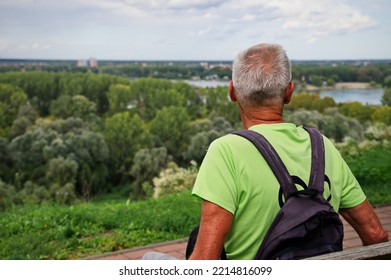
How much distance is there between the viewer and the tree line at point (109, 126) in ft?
89.9

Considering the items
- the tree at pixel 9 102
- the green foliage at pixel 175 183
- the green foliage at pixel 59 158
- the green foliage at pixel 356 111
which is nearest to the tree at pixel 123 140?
the green foliage at pixel 59 158

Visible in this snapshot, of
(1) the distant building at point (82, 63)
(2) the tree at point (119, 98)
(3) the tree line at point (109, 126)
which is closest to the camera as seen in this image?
(3) the tree line at point (109, 126)

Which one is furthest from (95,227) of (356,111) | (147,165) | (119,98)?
(119,98)

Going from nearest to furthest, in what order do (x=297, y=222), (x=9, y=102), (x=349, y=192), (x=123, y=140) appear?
1. (x=297, y=222)
2. (x=349, y=192)
3. (x=123, y=140)
4. (x=9, y=102)

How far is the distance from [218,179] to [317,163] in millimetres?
257

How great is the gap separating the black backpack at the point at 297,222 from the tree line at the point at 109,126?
14816mm

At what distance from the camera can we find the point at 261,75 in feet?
4.31

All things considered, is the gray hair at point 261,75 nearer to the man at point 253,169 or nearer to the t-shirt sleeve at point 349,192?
the man at point 253,169

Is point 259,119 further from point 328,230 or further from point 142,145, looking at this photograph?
point 142,145

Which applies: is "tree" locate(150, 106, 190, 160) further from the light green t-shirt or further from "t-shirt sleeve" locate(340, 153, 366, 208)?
the light green t-shirt

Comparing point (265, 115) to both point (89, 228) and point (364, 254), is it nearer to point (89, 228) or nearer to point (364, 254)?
point (364, 254)

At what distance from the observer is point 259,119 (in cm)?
136

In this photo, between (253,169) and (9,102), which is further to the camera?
(9,102)
